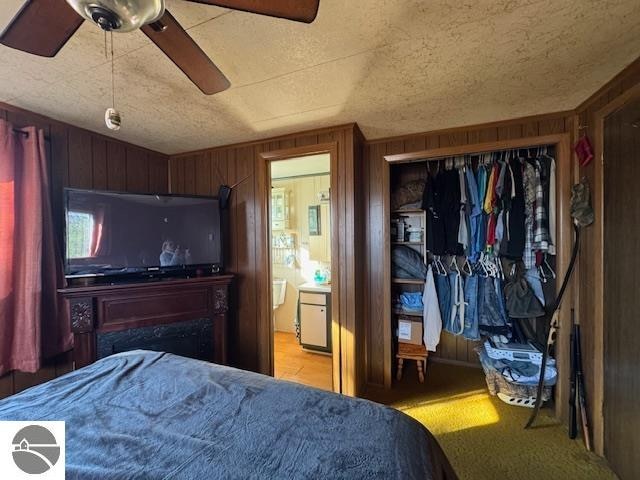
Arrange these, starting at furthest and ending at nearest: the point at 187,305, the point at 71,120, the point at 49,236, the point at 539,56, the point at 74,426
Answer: the point at 187,305
the point at 71,120
the point at 49,236
the point at 539,56
the point at 74,426

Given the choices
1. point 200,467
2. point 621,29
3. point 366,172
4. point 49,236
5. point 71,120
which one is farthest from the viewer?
point 366,172

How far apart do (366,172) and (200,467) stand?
2171mm

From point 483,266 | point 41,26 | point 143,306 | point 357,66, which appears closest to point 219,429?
point 41,26

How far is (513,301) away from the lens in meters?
2.29

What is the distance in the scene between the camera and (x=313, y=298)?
10.4ft

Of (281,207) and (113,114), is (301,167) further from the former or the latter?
(113,114)

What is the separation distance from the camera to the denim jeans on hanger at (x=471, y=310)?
2.43 m

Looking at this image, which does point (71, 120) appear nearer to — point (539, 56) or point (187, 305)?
point (187, 305)

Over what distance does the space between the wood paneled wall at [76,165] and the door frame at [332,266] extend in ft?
3.87

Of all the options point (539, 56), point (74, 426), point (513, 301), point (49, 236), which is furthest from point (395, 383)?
point (49, 236)

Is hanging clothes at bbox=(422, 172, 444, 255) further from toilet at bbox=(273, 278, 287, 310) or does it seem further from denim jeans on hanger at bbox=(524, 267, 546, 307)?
toilet at bbox=(273, 278, 287, 310)

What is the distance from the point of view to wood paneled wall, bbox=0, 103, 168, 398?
1.84 meters

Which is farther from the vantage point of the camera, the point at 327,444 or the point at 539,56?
the point at 539,56

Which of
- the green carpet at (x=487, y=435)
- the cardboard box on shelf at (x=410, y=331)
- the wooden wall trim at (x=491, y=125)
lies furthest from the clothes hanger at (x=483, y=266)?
the wooden wall trim at (x=491, y=125)
